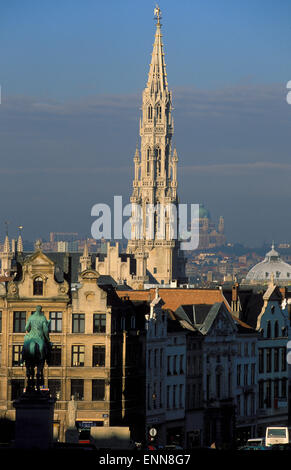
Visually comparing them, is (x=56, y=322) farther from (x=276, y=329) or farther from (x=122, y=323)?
(x=276, y=329)

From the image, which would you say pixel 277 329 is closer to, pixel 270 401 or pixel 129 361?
pixel 270 401

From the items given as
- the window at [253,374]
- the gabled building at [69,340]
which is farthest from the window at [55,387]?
the window at [253,374]

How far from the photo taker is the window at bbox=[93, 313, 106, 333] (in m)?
124

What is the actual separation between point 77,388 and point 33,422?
3378 centimetres

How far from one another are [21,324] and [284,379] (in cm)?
3169

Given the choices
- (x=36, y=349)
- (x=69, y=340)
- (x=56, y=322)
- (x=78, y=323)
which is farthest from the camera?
(x=56, y=322)

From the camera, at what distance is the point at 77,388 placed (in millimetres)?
124188

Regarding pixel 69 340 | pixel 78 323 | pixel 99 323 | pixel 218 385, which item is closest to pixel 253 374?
pixel 218 385

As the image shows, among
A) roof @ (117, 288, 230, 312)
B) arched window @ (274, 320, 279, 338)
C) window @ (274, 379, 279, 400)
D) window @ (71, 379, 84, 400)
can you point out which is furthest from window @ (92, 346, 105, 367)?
window @ (274, 379, 279, 400)

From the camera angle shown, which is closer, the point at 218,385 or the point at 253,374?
the point at 218,385

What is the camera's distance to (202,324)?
13638 cm
